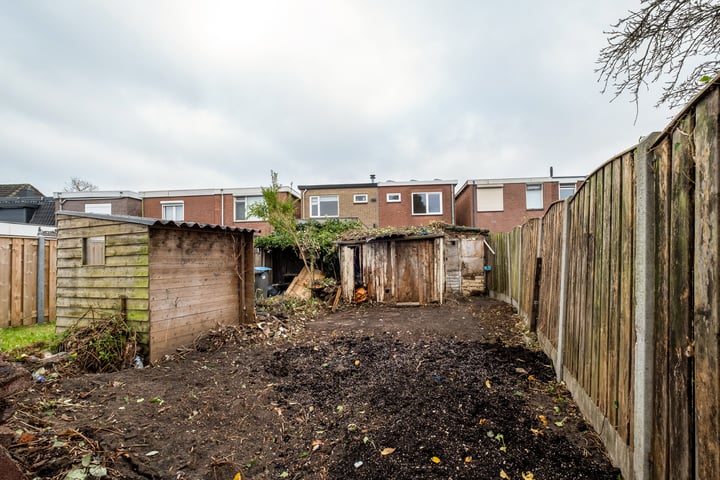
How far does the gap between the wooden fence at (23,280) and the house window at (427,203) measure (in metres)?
16.3

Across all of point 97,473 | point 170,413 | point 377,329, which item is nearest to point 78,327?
point 170,413

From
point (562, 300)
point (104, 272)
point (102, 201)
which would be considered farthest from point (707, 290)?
point (102, 201)

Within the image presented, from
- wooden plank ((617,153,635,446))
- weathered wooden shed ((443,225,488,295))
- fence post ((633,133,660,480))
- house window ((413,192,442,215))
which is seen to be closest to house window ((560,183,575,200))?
house window ((413,192,442,215))

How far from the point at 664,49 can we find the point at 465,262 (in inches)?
385

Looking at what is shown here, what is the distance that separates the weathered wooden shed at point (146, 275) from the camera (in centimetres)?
525

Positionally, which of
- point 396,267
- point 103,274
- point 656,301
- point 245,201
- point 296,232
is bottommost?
point 396,267

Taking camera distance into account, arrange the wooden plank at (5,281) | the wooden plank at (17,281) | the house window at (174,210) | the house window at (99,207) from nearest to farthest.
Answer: the wooden plank at (5,281) → the wooden plank at (17,281) → the house window at (99,207) → the house window at (174,210)

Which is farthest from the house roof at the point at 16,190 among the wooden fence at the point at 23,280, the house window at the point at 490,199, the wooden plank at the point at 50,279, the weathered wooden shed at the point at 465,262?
the house window at the point at 490,199

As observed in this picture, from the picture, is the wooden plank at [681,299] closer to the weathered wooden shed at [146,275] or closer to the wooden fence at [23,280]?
the weathered wooden shed at [146,275]

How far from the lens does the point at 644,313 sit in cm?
174

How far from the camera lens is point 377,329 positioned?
738 centimetres

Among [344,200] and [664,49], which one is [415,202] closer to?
[344,200]

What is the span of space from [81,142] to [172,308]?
28.4m

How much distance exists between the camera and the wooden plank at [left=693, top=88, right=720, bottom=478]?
117 cm
